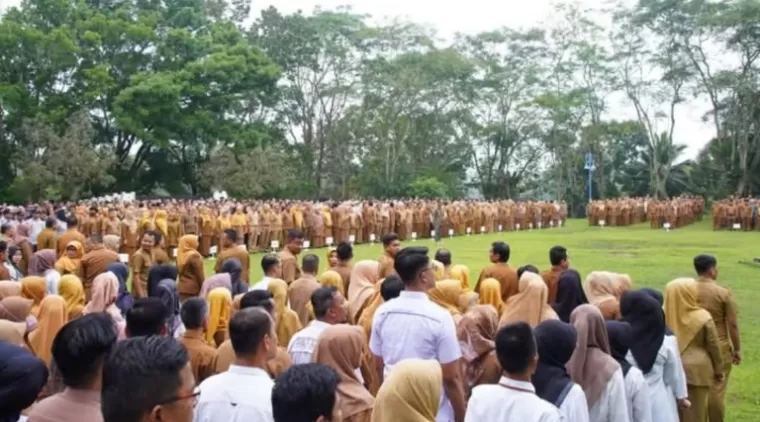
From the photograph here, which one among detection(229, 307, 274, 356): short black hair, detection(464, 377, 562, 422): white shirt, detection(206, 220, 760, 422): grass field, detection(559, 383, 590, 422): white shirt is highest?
detection(229, 307, 274, 356): short black hair

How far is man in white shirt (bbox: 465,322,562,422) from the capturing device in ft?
10.8

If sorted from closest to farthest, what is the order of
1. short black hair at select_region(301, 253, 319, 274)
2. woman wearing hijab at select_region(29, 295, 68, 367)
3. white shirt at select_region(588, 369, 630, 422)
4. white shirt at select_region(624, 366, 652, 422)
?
white shirt at select_region(588, 369, 630, 422)
white shirt at select_region(624, 366, 652, 422)
woman wearing hijab at select_region(29, 295, 68, 367)
short black hair at select_region(301, 253, 319, 274)

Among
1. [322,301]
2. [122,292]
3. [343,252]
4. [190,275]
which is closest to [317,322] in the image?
[322,301]

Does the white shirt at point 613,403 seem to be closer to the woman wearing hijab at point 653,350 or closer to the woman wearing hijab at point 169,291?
the woman wearing hijab at point 653,350

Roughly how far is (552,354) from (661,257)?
17.6 m

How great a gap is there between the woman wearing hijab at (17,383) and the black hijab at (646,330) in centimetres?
321

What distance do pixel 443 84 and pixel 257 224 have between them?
1054 inches

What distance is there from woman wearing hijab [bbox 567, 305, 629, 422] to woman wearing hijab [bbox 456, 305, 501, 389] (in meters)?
0.46

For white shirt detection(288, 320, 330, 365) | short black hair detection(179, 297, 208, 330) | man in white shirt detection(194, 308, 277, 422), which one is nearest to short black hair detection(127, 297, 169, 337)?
short black hair detection(179, 297, 208, 330)

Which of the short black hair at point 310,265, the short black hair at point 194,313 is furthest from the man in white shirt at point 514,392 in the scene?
the short black hair at point 310,265

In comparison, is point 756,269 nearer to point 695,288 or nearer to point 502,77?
point 695,288

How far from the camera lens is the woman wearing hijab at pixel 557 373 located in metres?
3.62

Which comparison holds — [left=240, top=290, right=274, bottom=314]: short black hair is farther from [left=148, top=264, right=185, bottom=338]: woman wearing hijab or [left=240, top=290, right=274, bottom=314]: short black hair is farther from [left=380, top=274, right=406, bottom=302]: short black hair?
[left=148, top=264, right=185, bottom=338]: woman wearing hijab

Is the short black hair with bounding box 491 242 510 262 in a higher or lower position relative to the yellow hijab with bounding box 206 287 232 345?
higher
